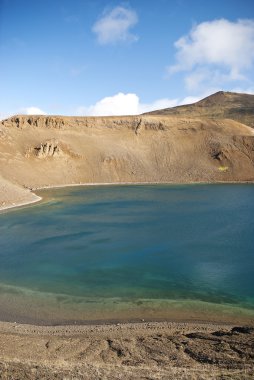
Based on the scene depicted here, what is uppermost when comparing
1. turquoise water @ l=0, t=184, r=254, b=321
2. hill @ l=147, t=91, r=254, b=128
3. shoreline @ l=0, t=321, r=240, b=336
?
hill @ l=147, t=91, r=254, b=128

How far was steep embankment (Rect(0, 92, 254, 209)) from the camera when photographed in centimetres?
7119

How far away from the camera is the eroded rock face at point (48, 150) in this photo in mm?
73125

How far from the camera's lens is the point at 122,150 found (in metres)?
79.3

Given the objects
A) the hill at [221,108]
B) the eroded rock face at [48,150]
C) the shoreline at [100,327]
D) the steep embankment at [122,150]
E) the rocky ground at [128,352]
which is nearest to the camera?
the rocky ground at [128,352]

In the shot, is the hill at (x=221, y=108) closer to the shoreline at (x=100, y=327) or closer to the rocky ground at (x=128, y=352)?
the shoreline at (x=100, y=327)

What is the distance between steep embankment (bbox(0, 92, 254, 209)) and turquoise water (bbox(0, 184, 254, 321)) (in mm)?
26384

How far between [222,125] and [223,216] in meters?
52.3

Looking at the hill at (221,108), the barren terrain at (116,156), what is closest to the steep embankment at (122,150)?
the barren terrain at (116,156)

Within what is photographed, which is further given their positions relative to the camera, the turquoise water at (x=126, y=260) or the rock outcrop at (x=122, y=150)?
the rock outcrop at (x=122, y=150)

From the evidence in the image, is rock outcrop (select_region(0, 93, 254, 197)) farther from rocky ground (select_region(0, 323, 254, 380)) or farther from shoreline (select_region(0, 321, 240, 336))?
rocky ground (select_region(0, 323, 254, 380))

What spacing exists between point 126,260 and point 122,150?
5649 centimetres

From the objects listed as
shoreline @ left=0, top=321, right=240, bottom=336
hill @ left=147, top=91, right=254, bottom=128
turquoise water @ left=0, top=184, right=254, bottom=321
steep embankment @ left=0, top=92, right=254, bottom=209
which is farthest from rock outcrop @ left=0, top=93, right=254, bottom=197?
shoreline @ left=0, top=321, right=240, bottom=336

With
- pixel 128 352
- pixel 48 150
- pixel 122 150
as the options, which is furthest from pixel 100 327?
pixel 122 150

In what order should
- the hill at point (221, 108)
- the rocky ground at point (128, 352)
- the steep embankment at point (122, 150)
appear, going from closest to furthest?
the rocky ground at point (128, 352)
the steep embankment at point (122, 150)
the hill at point (221, 108)
